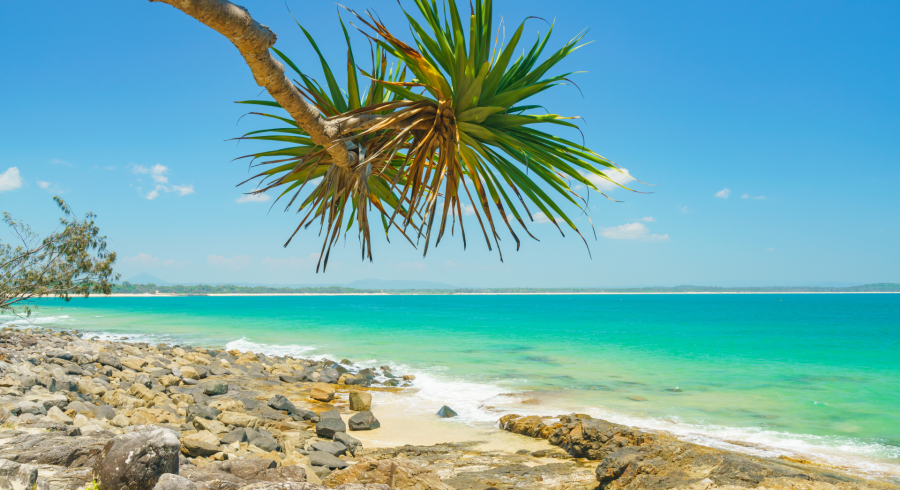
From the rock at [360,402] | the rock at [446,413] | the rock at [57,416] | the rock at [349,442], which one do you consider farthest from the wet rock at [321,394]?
the rock at [57,416]

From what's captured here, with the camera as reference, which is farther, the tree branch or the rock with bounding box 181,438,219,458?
the rock with bounding box 181,438,219,458

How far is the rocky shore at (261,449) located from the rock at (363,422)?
16 millimetres

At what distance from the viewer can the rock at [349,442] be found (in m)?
6.00

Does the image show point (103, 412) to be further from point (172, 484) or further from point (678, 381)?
point (678, 381)

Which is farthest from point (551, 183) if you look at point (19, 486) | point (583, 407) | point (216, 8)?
point (583, 407)

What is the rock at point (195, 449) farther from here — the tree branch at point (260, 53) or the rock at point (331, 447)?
the tree branch at point (260, 53)

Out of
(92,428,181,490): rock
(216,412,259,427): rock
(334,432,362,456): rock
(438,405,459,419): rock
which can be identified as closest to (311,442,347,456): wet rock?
(334,432,362,456): rock

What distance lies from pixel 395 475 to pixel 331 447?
8.06 feet

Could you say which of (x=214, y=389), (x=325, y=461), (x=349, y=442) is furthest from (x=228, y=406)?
(x=325, y=461)

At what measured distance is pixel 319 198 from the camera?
2666 millimetres

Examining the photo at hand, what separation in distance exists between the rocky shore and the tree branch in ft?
5.40

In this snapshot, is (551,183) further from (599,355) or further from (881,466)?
(599,355)

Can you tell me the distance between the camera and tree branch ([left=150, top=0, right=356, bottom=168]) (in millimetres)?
1369

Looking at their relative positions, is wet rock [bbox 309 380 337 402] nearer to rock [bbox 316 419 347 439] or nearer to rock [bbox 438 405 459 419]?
rock [bbox 438 405 459 419]
